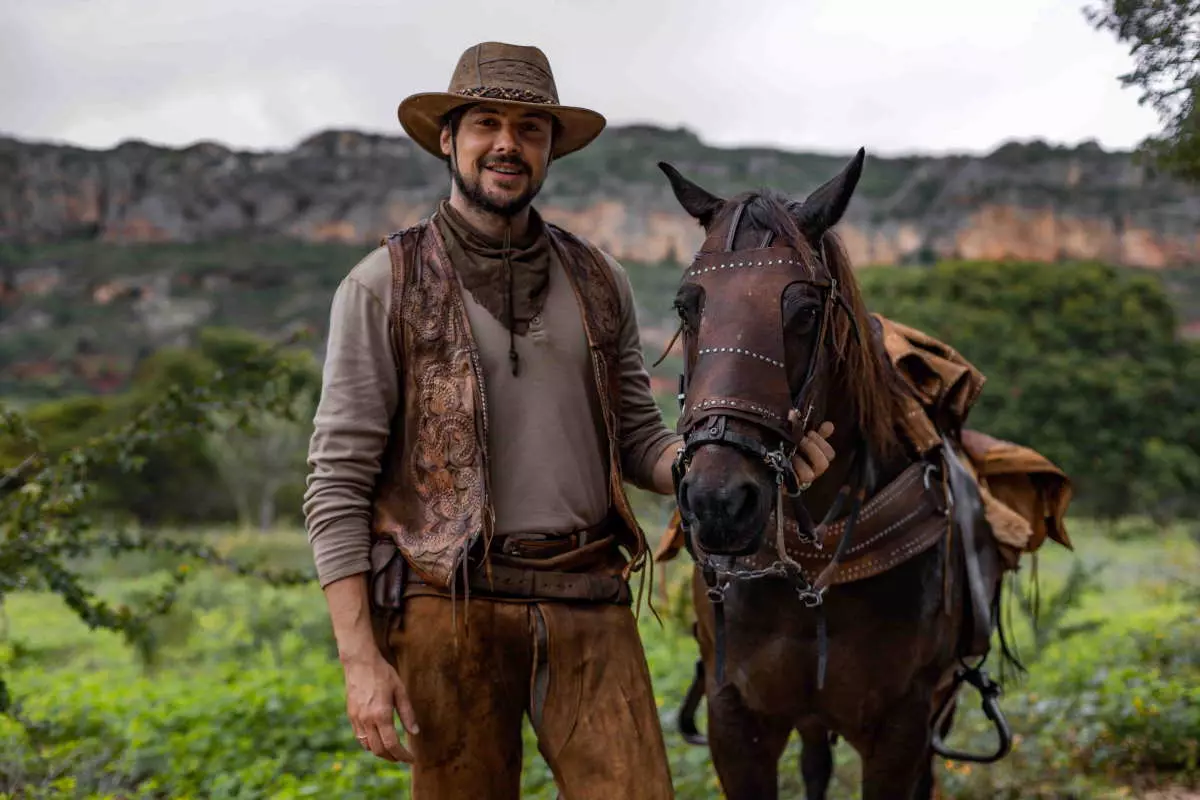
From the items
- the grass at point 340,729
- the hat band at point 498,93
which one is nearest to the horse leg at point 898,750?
the hat band at point 498,93

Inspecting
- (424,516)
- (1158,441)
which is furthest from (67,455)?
(1158,441)

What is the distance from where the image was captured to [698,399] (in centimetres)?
242

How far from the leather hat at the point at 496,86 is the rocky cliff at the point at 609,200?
6924cm

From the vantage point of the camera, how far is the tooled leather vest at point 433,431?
246cm

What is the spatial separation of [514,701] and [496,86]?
141 centimetres

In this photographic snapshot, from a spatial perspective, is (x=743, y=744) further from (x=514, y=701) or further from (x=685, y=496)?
(x=685, y=496)

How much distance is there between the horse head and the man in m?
0.19

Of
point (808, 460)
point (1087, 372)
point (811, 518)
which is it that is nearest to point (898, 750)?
point (811, 518)

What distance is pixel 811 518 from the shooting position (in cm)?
307

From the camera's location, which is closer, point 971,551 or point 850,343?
point 850,343

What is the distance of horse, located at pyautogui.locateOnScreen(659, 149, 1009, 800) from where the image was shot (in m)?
2.45

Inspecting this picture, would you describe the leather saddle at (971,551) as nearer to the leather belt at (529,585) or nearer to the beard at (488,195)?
the leather belt at (529,585)

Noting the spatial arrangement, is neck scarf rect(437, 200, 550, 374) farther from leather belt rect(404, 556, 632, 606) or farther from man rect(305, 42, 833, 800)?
leather belt rect(404, 556, 632, 606)

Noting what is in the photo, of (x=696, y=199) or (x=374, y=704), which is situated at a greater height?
Result: (x=696, y=199)
